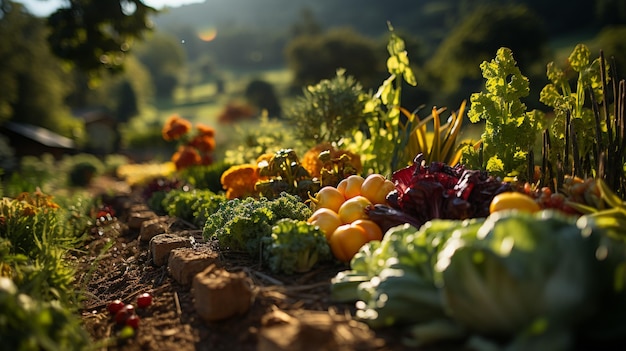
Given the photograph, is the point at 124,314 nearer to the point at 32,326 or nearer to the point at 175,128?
the point at 32,326

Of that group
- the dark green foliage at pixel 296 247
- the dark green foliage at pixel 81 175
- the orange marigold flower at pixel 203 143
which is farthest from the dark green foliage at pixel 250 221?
the dark green foliage at pixel 81 175

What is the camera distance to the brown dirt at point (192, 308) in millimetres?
2031

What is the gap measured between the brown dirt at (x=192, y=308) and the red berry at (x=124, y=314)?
0.15ft

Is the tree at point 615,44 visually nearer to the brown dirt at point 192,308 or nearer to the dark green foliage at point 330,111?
the dark green foliage at point 330,111

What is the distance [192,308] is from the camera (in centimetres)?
239

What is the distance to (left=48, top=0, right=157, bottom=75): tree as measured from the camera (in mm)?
8414

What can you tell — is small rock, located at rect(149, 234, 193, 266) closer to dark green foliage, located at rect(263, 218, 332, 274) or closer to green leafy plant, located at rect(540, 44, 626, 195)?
dark green foliage, located at rect(263, 218, 332, 274)

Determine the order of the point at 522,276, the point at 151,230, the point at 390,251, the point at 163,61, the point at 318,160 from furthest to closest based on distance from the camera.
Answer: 1. the point at 163,61
2. the point at 318,160
3. the point at 151,230
4. the point at 390,251
5. the point at 522,276

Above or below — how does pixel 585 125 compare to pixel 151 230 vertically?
above

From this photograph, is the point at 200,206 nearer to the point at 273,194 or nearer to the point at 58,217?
the point at 273,194

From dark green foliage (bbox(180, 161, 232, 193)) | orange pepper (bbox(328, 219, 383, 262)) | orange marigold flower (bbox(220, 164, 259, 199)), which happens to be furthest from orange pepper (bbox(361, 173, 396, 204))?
dark green foliage (bbox(180, 161, 232, 193))

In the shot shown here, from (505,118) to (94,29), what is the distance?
7.73m

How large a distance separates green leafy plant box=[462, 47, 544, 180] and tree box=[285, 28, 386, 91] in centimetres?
3290

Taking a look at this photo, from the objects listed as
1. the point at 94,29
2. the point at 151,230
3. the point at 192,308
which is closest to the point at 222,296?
the point at 192,308
